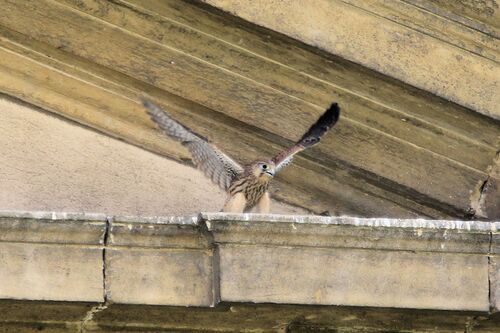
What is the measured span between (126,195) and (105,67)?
59 centimetres

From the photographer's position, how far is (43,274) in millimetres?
6473

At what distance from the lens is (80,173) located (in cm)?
738

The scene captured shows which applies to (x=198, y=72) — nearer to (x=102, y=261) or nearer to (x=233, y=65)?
(x=233, y=65)

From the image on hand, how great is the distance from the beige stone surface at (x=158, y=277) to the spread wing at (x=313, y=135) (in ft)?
2.78

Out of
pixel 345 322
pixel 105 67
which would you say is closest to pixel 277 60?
pixel 105 67

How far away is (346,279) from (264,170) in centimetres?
94

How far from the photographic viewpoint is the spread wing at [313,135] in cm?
718

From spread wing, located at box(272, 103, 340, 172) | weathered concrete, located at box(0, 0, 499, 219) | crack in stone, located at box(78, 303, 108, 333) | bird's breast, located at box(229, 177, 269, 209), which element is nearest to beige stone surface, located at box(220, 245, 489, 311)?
crack in stone, located at box(78, 303, 108, 333)

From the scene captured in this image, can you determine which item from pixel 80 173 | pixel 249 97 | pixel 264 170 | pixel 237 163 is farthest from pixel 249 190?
pixel 80 173

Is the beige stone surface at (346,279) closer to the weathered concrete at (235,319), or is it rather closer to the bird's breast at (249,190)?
the weathered concrete at (235,319)

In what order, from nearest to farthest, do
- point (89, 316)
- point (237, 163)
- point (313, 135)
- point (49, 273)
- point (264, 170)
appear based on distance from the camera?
point (49, 273) → point (89, 316) → point (313, 135) → point (264, 170) → point (237, 163)

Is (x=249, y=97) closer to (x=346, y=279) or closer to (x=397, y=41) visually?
(x=397, y=41)

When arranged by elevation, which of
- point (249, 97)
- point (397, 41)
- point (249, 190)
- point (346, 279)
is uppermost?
point (397, 41)

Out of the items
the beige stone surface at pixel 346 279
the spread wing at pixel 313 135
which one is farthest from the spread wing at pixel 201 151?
the beige stone surface at pixel 346 279
